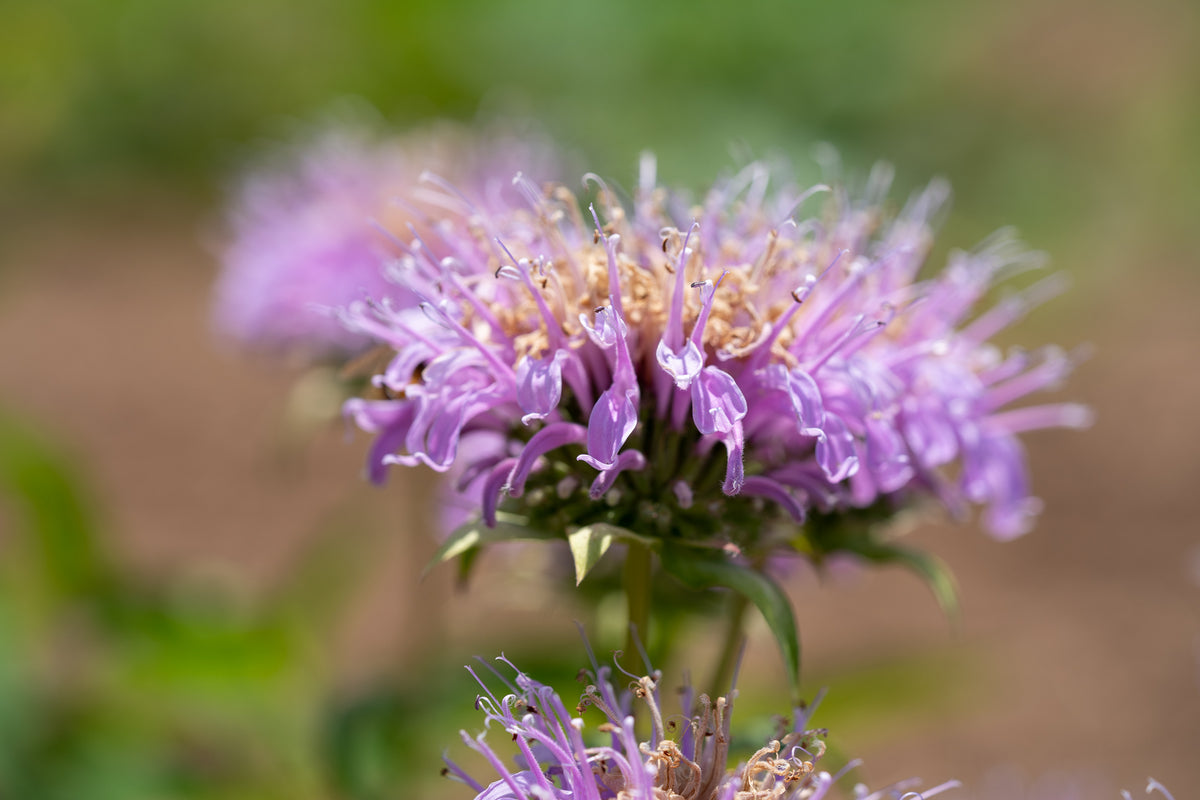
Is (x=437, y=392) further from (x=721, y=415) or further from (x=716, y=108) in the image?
(x=716, y=108)

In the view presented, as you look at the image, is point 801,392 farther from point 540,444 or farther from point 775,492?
point 540,444

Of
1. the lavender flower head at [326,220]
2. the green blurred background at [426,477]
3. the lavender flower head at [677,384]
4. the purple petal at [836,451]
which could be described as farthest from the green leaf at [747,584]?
the lavender flower head at [326,220]

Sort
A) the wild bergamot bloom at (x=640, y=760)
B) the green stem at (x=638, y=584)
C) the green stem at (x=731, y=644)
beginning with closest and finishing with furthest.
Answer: the wild bergamot bloom at (x=640, y=760) → the green stem at (x=638, y=584) → the green stem at (x=731, y=644)

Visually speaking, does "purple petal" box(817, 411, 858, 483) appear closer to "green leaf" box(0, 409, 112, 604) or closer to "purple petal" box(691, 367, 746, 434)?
"purple petal" box(691, 367, 746, 434)

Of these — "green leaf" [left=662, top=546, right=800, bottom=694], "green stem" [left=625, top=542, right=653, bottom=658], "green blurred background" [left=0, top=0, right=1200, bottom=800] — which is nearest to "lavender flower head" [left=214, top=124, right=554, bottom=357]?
"green blurred background" [left=0, top=0, right=1200, bottom=800]

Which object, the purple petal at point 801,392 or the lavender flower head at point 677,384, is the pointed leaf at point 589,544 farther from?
the purple petal at point 801,392

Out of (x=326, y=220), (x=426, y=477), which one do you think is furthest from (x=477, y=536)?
(x=326, y=220)
